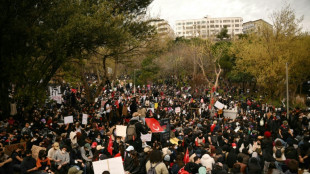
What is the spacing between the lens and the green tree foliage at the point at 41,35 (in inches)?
550

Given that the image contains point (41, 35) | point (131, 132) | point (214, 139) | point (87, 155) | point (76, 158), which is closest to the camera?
point (76, 158)

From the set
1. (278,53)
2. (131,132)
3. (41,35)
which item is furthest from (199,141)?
(278,53)

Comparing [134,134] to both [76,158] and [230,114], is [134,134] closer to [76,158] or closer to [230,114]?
[76,158]

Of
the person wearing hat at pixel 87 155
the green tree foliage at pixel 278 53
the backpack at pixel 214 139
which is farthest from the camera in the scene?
Answer: the green tree foliage at pixel 278 53

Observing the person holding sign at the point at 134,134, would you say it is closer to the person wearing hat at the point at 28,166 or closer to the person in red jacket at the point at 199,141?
the person in red jacket at the point at 199,141

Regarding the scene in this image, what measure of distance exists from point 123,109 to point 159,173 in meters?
13.4

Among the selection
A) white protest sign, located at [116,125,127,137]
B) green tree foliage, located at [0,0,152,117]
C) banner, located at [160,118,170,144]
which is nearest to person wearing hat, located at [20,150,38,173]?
white protest sign, located at [116,125,127,137]

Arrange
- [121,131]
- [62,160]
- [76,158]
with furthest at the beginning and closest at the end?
[121,131], [76,158], [62,160]

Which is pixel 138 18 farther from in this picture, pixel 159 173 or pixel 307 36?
pixel 307 36

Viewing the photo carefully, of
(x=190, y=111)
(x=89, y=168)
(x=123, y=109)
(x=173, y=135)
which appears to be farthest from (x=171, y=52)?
(x=89, y=168)

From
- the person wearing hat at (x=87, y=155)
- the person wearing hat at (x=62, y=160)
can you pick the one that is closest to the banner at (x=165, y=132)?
the person wearing hat at (x=87, y=155)

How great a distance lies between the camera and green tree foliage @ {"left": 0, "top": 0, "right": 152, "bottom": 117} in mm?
13961

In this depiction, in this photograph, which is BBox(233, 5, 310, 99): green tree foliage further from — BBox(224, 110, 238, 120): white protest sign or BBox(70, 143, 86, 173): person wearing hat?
BBox(70, 143, 86, 173): person wearing hat

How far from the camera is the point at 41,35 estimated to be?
14.7m
